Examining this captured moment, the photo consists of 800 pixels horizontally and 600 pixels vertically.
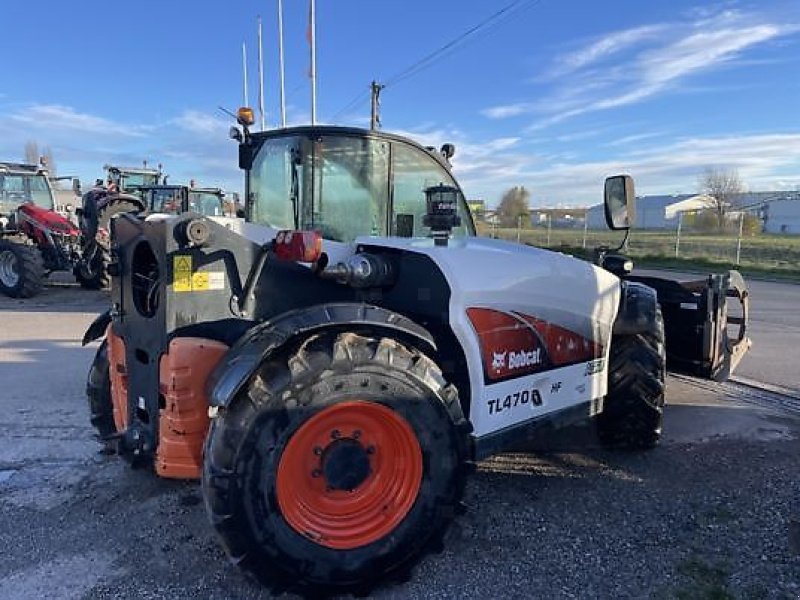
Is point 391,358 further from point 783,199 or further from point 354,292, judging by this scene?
point 783,199

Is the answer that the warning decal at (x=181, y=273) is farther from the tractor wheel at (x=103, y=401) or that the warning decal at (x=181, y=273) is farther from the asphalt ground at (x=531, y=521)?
the tractor wheel at (x=103, y=401)

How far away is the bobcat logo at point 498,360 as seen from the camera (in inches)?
126

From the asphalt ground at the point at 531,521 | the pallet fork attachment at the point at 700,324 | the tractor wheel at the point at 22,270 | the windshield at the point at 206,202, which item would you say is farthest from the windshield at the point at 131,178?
the pallet fork attachment at the point at 700,324

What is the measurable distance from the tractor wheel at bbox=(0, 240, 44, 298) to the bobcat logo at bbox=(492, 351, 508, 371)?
11.6m

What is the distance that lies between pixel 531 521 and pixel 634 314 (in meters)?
1.50

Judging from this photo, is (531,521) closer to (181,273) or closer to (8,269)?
(181,273)

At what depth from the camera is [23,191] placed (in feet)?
48.6

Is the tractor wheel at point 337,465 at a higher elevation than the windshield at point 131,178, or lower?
lower

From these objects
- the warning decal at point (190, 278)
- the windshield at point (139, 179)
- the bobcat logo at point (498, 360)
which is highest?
the windshield at point (139, 179)

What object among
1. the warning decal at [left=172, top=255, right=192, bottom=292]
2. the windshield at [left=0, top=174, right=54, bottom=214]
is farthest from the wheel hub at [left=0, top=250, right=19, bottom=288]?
the warning decal at [left=172, top=255, right=192, bottom=292]

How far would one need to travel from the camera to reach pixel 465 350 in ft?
10.3

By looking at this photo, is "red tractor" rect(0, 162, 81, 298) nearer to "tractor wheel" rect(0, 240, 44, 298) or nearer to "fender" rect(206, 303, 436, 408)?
"tractor wheel" rect(0, 240, 44, 298)

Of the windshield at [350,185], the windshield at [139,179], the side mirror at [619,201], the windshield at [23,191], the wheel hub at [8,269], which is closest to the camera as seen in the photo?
the side mirror at [619,201]

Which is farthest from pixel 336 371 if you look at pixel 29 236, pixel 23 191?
pixel 23 191
